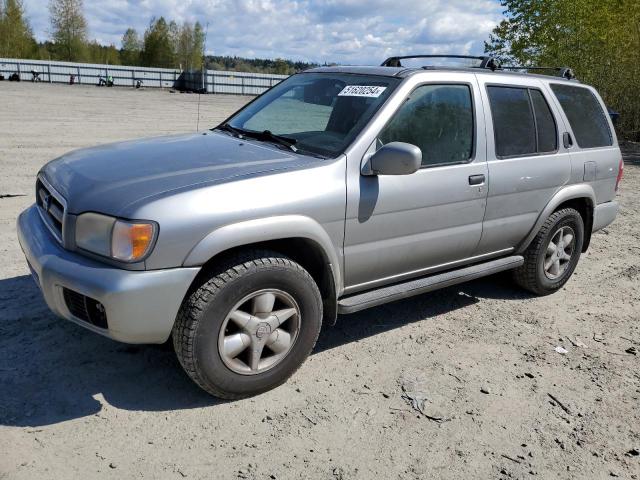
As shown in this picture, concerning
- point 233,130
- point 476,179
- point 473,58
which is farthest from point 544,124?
point 233,130

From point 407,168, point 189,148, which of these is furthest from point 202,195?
point 407,168

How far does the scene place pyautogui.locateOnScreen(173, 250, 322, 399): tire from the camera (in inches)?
117

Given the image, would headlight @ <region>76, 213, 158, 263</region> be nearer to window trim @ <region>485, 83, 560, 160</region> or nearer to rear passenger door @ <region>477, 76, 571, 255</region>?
rear passenger door @ <region>477, 76, 571, 255</region>

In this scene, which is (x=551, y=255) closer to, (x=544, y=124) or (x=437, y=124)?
(x=544, y=124)

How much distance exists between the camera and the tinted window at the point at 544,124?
4.71 metres

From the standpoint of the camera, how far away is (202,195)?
9.50 feet

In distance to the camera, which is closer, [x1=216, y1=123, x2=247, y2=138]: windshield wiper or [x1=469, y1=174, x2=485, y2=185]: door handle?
[x1=469, y1=174, x2=485, y2=185]: door handle

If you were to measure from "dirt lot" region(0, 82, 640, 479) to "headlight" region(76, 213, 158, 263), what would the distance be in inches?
35.6

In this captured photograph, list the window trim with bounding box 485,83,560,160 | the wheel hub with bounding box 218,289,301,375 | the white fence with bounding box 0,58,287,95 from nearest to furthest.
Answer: the wheel hub with bounding box 218,289,301,375 < the window trim with bounding box 485,83,560,160 < the white fence with bounding box 0,58,287,95

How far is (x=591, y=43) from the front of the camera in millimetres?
19562

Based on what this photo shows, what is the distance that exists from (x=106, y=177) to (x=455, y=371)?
2448mm

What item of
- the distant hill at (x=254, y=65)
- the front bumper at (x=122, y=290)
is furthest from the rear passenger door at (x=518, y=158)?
the distant hill at (x=254, y=65)

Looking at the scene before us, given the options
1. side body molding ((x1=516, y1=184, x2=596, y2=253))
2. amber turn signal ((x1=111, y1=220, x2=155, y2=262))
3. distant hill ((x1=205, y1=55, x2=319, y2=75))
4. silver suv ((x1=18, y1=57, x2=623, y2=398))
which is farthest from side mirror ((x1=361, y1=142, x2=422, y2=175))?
distant hill ((x1=205, y1=55, x2=319, y2=75))

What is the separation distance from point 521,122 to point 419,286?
1645mm
